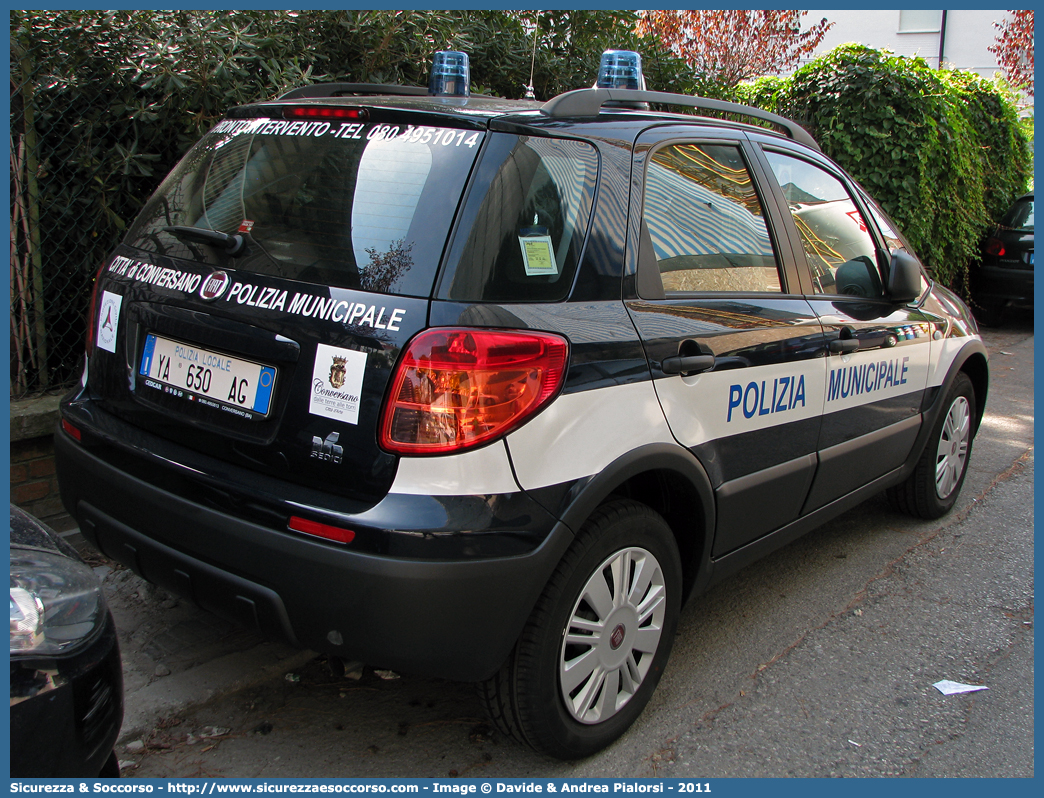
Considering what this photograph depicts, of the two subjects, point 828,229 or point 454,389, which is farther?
point 828,229

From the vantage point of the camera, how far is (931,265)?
32.0 feet

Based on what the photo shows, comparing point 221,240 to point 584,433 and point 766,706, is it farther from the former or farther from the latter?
point 766,706

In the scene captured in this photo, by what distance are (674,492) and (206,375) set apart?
1.42 metres

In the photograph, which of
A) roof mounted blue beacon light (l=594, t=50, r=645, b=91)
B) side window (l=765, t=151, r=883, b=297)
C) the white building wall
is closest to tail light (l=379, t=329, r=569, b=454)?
roof mounted blue beacon light (l=594, t=50, r=645, b=91)

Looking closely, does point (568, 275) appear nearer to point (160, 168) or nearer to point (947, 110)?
point (160, 168)

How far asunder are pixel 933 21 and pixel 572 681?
29448mm

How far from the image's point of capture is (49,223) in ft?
13.0

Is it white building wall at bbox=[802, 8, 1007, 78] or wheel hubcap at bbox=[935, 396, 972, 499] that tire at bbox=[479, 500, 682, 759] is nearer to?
wheel hubcap at bbox=[935, 396, 972, 499]

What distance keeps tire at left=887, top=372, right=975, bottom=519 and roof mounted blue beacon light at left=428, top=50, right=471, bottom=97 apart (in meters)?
2.73

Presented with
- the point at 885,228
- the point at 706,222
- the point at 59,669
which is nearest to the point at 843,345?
the point at 706,222

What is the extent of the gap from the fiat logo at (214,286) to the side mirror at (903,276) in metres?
2.60

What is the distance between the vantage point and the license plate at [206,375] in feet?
7.26

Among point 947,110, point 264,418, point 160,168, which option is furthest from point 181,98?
point 947,110

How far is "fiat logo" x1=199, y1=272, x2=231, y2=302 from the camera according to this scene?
2.33m
